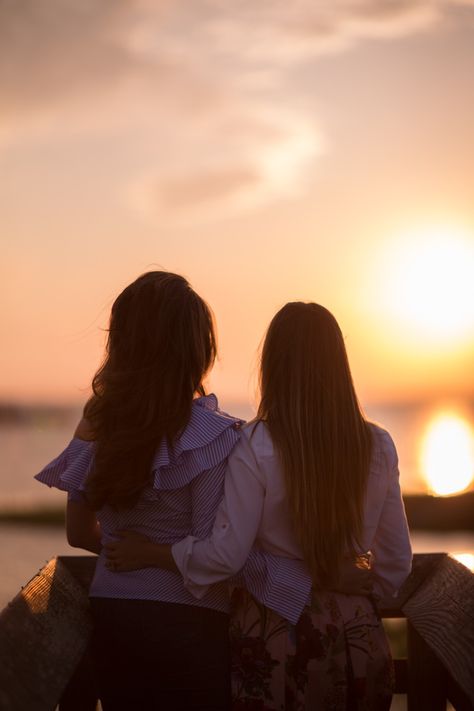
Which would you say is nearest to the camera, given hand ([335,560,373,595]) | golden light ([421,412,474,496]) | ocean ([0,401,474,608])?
hand ([335,560,373,595])

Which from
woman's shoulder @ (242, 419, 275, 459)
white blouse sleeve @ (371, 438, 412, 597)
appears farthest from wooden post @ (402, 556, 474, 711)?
woman's shoulder @ (242, 419, 275, 459)

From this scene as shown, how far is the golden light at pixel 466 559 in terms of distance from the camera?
10.9 feet

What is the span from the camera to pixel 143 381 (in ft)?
10.3

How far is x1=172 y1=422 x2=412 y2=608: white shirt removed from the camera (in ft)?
10.2

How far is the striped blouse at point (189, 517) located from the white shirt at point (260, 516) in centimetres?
5

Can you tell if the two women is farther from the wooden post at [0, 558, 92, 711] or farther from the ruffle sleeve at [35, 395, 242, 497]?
the wooden post at [0, 558, 92, 711]

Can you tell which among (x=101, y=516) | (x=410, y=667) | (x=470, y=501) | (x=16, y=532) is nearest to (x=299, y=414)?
(x=101, y=516)

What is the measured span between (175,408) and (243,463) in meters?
0.31

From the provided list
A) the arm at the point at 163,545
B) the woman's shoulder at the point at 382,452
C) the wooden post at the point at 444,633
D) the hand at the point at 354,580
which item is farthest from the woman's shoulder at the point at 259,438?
the wooden post at the point at 444,633

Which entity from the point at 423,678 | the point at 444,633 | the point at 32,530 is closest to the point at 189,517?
the point at 444,633

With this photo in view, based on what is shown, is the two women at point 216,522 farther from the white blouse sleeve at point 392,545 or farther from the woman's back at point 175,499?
the white blouse sleeve at point 392,545

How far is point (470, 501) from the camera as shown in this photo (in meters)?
32.6

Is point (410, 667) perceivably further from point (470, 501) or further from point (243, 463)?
point (470, 501)

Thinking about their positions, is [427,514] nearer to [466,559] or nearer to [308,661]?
[466,559]
